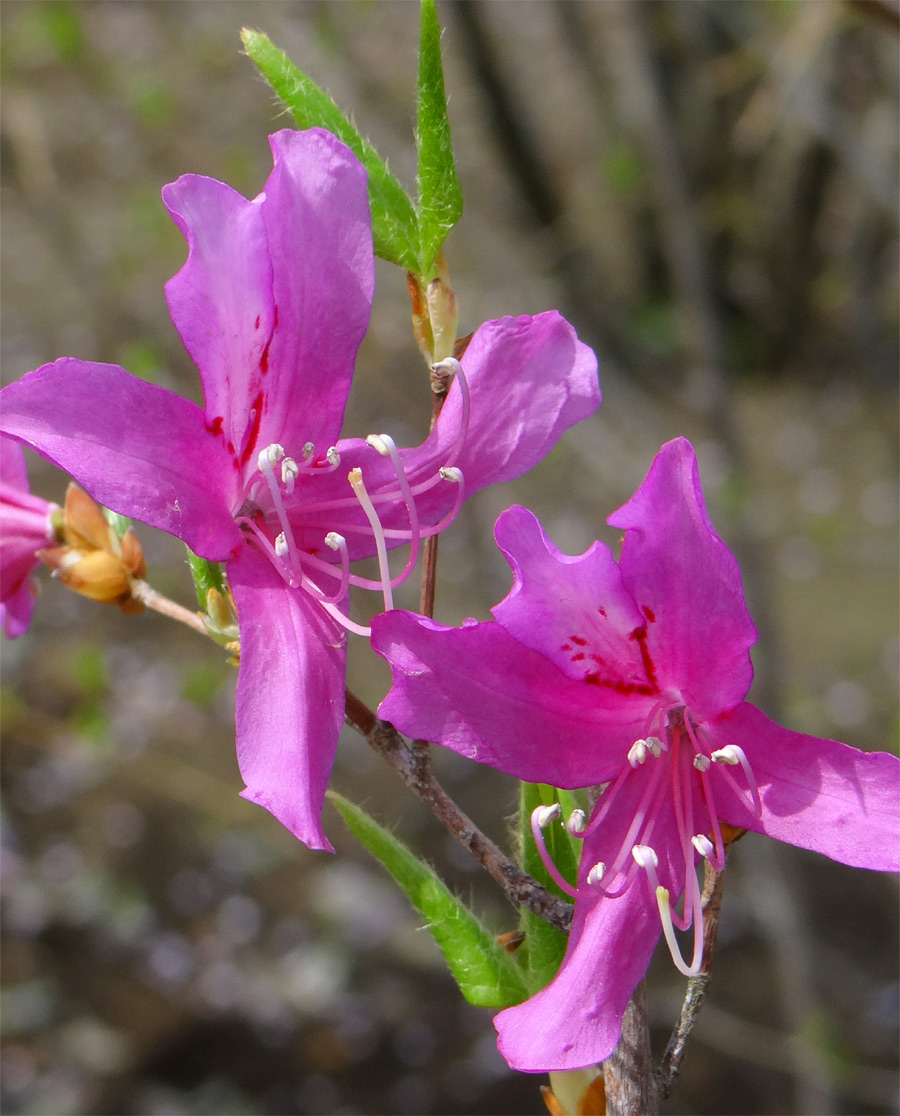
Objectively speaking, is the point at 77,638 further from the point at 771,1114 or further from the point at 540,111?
the point at 540,111

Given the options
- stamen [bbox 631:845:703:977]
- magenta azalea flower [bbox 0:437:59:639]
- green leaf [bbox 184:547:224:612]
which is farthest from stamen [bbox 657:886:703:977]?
magenta azalea flower [bbox 0:437:59:639]

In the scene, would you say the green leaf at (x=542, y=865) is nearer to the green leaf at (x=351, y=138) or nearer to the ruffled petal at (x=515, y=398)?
the ruffled petal at (x=515, y=398)

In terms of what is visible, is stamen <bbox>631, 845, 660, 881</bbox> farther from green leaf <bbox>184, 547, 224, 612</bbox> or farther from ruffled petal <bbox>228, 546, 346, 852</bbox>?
green leaf <bbox>184, 547, 224, 612</bbox>

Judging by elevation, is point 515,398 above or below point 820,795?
above

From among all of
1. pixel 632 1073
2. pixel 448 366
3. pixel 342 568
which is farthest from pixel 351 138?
pixel 632 1073

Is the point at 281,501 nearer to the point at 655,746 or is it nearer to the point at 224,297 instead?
the point at 224,297

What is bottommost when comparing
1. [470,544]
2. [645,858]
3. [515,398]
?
[470,544]

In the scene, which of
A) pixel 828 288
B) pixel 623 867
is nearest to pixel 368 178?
pixel 623 867
